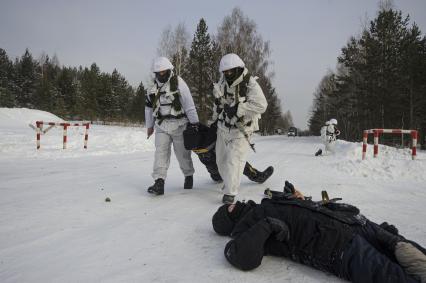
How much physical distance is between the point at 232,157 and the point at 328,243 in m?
2.26

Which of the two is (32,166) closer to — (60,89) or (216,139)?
(216,139)

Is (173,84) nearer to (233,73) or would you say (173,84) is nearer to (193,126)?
(193,126)

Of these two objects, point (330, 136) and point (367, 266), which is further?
point (330, 136)

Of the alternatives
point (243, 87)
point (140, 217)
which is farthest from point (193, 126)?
point (140, 217)

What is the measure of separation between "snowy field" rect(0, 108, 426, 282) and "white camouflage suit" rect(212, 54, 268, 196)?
0.46 metres

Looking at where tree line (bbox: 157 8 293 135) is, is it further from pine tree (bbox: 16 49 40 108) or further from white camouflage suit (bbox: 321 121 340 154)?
pine tree (bbox: 16 49 40 108)

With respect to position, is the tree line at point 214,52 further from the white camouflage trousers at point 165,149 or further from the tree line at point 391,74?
the white camouflage trousers at point 165,149

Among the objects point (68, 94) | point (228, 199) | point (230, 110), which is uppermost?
point (68, 94)

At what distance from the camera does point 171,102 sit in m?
4.83

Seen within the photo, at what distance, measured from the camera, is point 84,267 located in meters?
2.37

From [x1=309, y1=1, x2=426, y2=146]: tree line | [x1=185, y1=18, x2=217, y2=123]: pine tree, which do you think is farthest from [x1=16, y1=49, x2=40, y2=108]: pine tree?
[x1=309, y1=1, x2=426, y2=146]: tree line

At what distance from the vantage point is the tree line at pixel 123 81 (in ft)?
98.8

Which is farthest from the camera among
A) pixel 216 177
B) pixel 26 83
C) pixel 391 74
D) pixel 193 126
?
pixel 26 83

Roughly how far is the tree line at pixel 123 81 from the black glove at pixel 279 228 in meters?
14.3
